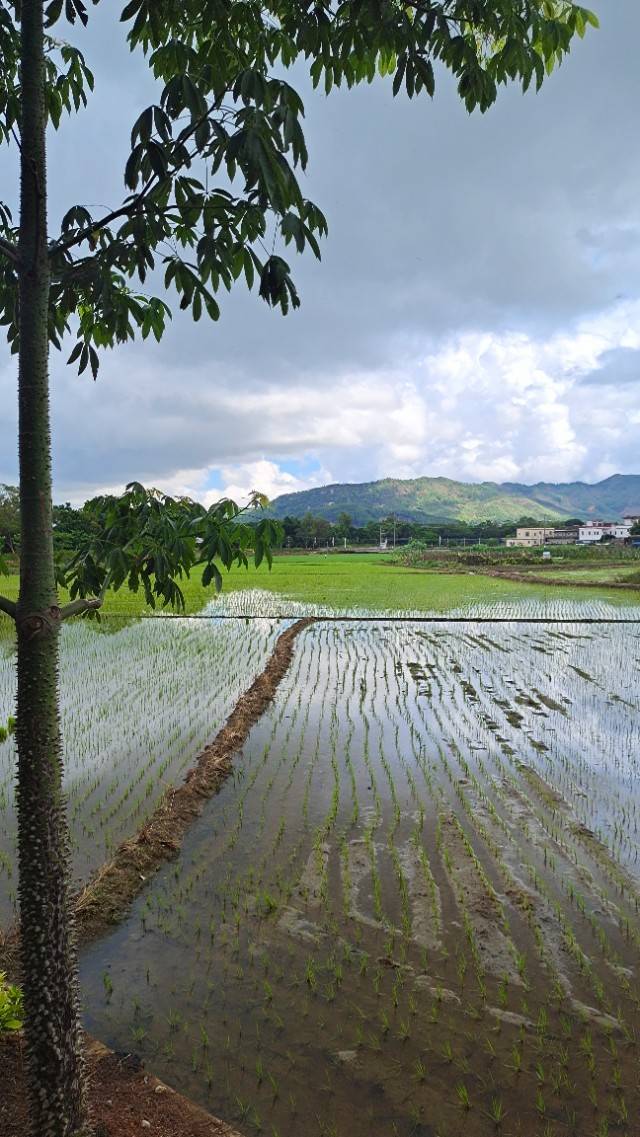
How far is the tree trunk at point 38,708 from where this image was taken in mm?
2066

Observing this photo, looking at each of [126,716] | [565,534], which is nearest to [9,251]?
[126,716]

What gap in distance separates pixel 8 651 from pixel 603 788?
44.9 feet

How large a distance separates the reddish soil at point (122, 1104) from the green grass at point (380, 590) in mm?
20238

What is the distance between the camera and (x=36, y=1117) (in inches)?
81.5

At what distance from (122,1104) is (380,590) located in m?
28.9

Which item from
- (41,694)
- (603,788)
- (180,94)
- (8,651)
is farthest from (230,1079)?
(8,651)

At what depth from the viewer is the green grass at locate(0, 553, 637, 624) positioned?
25.4 m

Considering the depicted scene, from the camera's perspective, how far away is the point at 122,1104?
2594 mm

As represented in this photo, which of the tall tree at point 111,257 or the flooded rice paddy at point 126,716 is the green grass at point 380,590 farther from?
the tall tree at point 111,257

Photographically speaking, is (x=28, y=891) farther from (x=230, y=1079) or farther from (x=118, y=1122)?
(x=230, y=1079)

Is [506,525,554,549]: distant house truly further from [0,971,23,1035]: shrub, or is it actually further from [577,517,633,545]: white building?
[0,971,23,1035]: shrub

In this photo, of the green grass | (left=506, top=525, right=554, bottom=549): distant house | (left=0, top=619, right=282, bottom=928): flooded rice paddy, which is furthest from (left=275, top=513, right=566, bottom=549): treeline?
(left=0, top=619, right=282, bottom=928): flooded rice paddy

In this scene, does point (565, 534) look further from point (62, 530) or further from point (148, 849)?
point (62, 530)

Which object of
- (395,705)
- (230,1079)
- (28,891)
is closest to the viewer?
(28,891)
